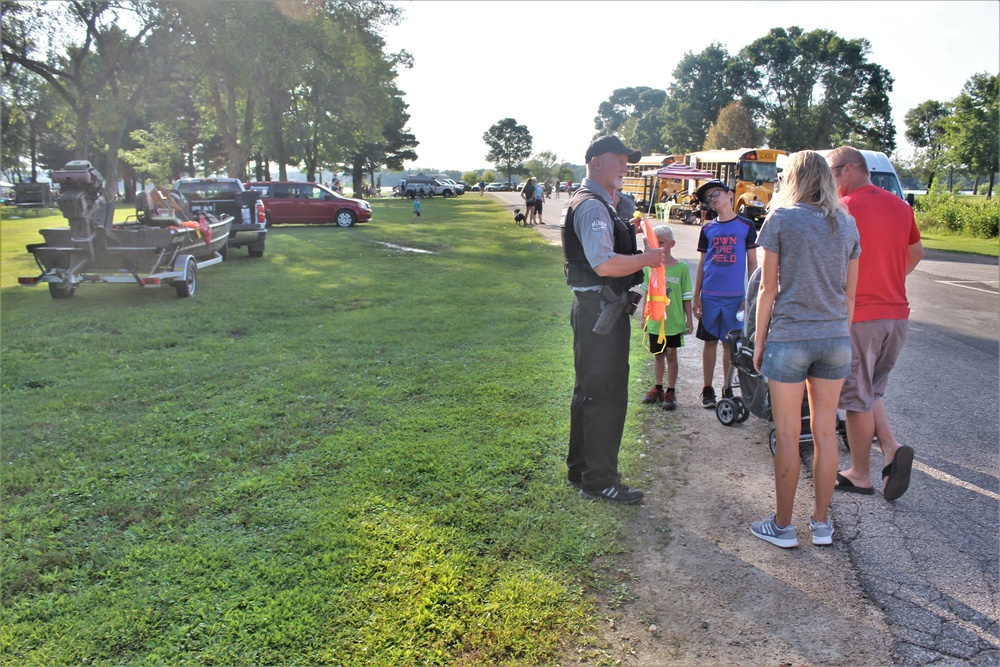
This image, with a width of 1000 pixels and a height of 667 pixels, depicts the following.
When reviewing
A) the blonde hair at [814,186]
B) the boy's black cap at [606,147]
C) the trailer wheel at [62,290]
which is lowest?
the trailer wheel at [62,290]

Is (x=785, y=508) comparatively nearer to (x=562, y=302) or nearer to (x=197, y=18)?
(x=562, y=302)

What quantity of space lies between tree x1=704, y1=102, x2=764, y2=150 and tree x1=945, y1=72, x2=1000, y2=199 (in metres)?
31.1

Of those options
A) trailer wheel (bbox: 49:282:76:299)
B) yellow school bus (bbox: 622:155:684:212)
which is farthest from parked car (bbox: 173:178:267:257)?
yellow school bus (bbox: 622:155:684:212)

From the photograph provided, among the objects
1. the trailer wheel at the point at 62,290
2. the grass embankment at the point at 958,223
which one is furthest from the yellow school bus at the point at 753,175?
the trailer wheel at the point at 62,290

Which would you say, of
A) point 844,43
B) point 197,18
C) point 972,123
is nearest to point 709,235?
point 197,18

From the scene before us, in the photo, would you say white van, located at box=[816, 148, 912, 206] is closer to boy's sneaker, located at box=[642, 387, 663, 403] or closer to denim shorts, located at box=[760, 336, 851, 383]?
boy's sneaker, located at box=[642, 387, 663, 403]

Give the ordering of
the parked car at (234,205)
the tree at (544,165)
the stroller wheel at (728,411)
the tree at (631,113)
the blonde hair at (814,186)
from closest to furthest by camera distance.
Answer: the blonde hair at (814,186) < the stroller wheel at (728,411) < the parked car at (234,205) < the tree at (631,113) < the tree at (544,165)

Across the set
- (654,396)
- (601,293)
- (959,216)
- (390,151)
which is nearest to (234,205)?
(654,396)

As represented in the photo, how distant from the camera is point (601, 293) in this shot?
382 centimetres

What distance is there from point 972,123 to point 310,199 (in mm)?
29258

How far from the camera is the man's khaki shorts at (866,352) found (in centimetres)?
404

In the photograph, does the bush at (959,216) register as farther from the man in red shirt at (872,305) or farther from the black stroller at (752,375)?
the man in red shirt at (872,305)

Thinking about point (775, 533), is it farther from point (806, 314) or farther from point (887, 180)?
point (887, 180)

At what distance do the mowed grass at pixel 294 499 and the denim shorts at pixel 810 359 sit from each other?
119 centimetres
